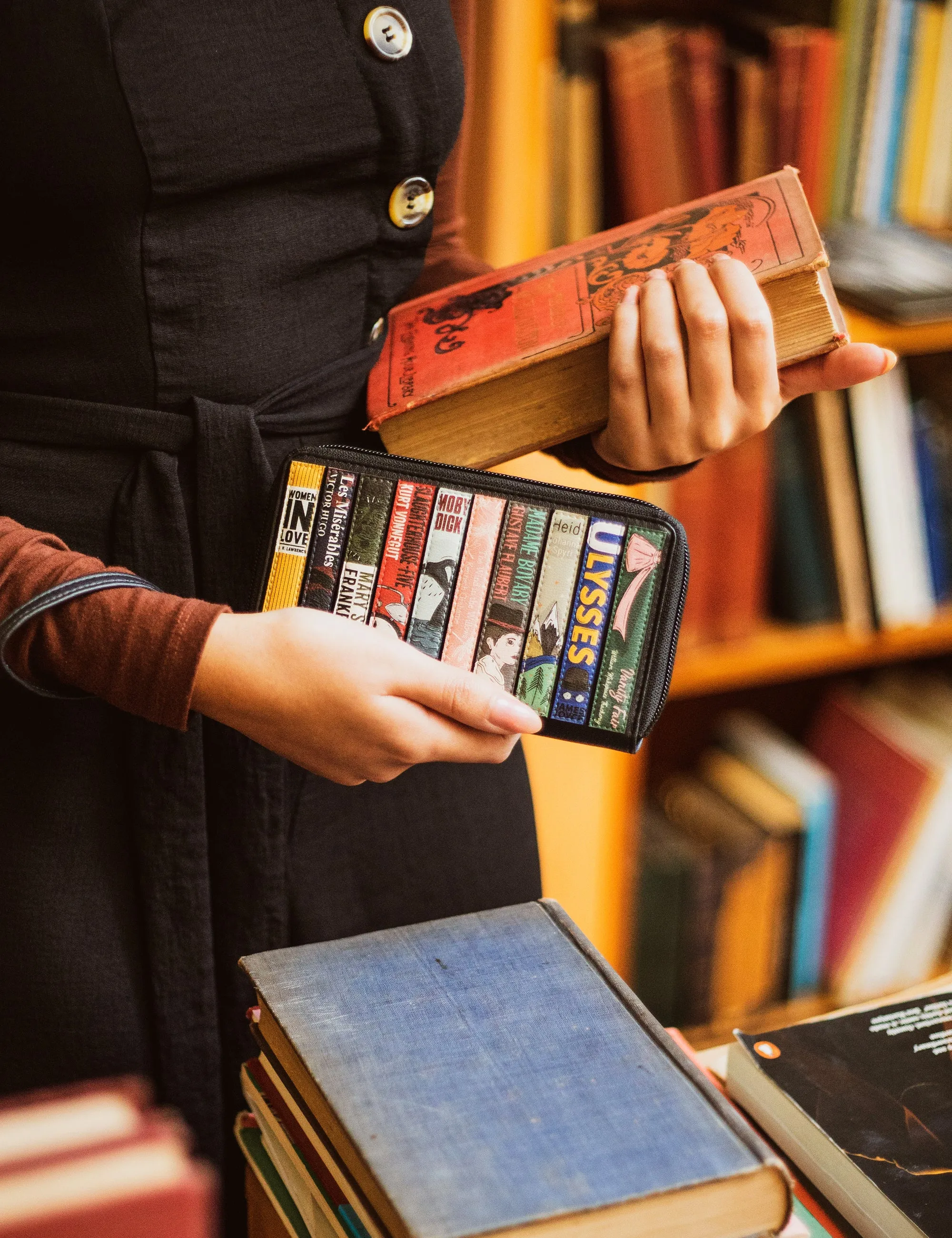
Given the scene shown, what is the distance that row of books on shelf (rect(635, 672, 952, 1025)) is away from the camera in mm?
1420

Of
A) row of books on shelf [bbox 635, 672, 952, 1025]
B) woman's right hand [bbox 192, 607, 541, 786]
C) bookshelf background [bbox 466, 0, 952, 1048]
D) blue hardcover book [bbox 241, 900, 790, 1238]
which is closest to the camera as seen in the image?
blue hardcover book [bbox 241, 900, 790, 1238]

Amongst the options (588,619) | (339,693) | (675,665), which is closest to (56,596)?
(339,693)

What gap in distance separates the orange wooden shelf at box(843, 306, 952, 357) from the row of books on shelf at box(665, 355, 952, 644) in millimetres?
68

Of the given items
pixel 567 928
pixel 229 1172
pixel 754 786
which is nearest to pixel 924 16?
pixel 754 786

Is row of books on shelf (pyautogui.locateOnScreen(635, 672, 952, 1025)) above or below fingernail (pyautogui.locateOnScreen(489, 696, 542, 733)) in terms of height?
below

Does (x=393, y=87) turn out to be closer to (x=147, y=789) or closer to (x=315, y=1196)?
(x=147, y=789)

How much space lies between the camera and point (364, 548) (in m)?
0.56

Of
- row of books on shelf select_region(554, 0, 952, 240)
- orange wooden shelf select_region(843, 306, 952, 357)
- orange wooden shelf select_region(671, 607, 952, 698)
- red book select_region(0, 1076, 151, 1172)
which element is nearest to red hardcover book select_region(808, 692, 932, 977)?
orange wooden shelf select_region(671, 607, 952, 698)

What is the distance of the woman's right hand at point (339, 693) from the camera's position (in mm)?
496

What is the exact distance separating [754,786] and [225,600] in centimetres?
104

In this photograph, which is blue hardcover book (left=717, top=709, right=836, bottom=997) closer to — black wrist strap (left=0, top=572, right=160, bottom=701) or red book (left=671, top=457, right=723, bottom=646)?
red book (left=671, top=457, right=723, bottom=646)

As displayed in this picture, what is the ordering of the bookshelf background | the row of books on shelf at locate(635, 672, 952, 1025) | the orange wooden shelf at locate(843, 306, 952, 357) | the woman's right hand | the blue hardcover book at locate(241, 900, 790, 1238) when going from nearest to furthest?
the blue hardcover book at locate(241, 900, 790, 1238)
the woman's right hand
the bookshelf background
the orange wooden shelf at locate(843, 306, 952, 357)
the row of books on shelf at locate(635, 672, 952, 1025)

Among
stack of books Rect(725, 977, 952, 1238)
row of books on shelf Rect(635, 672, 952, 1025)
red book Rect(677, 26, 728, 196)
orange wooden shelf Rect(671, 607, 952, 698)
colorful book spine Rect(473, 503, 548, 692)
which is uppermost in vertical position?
red book Rect(677, 26, 728, 196)

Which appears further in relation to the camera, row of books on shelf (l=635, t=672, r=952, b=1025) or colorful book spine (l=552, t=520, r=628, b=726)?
row of books on shelf (l=635, t=672, r=952, b=1025)
